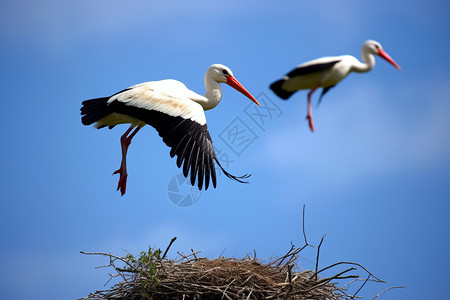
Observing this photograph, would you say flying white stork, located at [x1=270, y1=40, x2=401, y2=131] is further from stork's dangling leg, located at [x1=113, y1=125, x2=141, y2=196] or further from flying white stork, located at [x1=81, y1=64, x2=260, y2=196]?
stork's dangling leg, located at [x1=113, y1=125, x2=141, y2=196]

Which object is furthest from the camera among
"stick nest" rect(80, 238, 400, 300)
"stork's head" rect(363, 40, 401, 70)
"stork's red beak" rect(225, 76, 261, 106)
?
"stork's red beak" rect(225, 76, 261, 106)

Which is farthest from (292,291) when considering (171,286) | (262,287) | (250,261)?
(171,286)

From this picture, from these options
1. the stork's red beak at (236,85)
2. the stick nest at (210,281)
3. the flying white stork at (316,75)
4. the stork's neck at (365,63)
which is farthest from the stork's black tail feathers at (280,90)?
the stork's red beak at (236,85)

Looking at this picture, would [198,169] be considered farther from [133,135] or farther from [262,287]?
[133,135]

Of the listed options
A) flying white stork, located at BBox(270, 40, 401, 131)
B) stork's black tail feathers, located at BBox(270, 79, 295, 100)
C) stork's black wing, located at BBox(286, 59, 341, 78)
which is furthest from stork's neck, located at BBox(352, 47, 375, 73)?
stork's black tail feathers, located at BBox(270, 79, 295, 100)

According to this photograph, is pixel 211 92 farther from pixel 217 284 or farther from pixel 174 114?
pixel 217 284

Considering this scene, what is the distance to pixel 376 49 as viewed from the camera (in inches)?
78.8

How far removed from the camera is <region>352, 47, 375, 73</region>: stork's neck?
6.13ft

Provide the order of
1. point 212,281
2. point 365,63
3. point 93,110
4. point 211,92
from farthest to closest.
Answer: point 211,92 < point 93,110 < point 212,281 < point 365,63

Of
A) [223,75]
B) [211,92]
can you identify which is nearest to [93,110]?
[211,92]

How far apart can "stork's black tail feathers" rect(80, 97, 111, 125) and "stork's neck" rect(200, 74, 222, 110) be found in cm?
123

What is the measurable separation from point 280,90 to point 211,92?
4641 mm

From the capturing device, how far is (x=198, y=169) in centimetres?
494

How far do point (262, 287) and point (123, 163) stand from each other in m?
2.58
